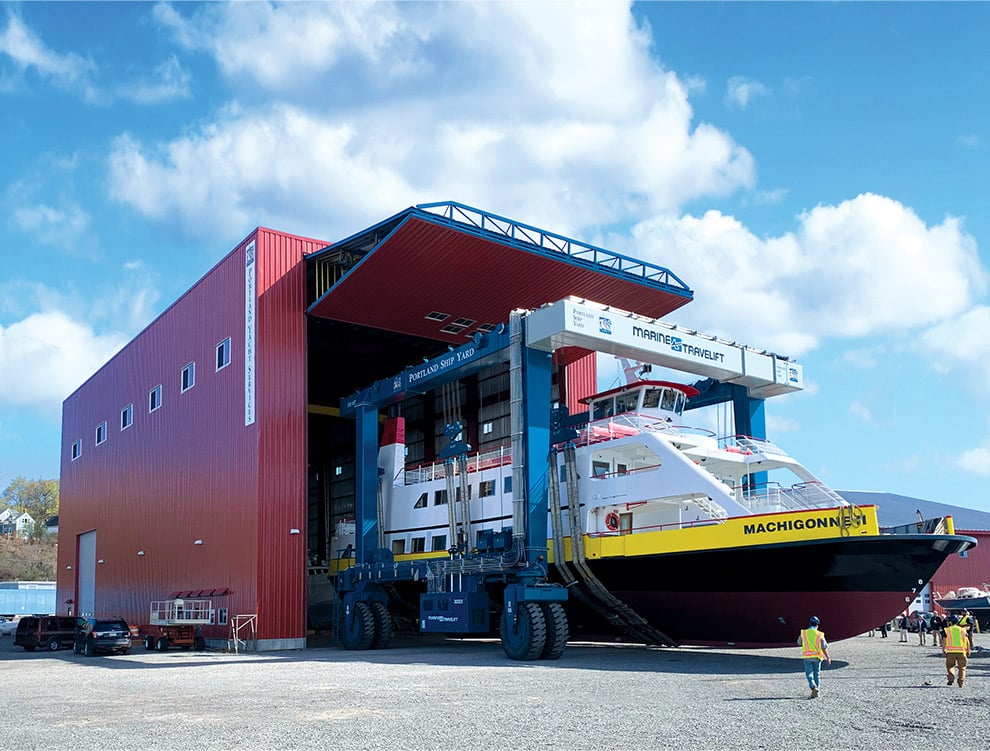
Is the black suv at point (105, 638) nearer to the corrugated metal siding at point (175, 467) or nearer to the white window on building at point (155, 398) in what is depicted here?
the corrugated metal siding at point (175, 467)

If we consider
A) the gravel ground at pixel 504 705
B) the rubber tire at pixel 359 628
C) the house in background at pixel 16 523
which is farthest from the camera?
the house in background at pixel 16 523

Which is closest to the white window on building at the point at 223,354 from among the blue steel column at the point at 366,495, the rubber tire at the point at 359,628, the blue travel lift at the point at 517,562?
the blue steel column at the point at 366,495

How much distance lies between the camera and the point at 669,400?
3027 cm

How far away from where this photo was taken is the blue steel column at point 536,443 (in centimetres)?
2702

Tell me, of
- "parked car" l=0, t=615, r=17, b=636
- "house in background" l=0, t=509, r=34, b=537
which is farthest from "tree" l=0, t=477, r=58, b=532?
"parked car" l=0, t=615, r=17, b=636

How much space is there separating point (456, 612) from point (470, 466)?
18.4ft

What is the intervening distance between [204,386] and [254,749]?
2929 cm

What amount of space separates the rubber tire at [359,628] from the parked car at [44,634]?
13.6m

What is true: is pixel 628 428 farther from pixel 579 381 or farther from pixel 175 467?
pixel 175 467

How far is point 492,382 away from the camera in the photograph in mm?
43562

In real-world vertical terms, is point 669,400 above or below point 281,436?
above

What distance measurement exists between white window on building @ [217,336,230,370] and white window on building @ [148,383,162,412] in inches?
297

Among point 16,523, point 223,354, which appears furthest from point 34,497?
point 223,354

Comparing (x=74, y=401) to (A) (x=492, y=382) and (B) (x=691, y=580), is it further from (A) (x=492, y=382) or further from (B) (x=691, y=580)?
(B) (x=691, y=580)
